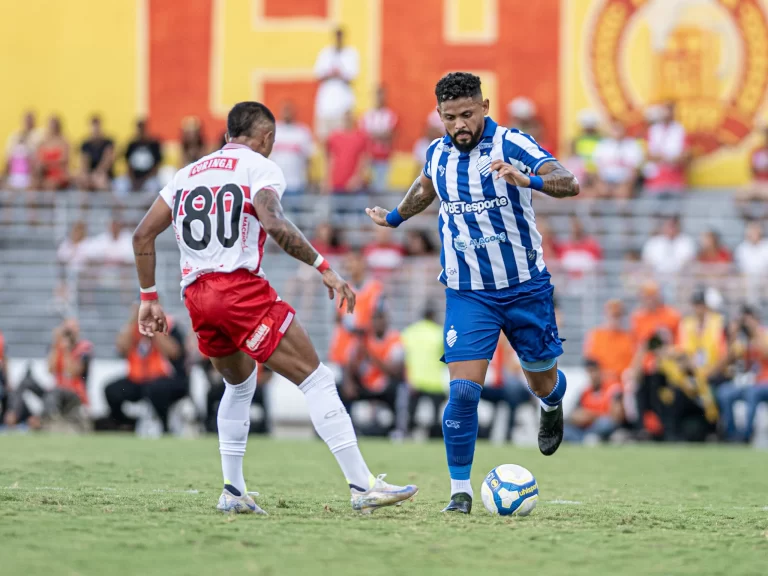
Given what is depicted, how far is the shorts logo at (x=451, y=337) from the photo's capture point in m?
7.69

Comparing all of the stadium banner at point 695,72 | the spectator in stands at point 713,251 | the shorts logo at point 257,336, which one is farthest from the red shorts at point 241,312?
the stadium banner at point 695,72

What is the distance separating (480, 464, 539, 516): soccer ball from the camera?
23.9 feet

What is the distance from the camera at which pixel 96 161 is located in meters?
23.1

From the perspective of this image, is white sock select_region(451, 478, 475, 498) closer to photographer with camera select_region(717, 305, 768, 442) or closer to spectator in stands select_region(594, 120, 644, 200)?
photographer with camera select_region(717, 305, 768, 442)

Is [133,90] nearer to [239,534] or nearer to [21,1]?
[21,1]

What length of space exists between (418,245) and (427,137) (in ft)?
11.8

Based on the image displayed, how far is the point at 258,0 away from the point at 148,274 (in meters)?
19.1

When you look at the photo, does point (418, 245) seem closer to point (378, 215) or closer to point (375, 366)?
point (375, 366)

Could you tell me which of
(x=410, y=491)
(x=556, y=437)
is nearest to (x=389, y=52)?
(x=556, y=437)

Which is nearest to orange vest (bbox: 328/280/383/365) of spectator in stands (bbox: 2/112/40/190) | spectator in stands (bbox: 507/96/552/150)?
spectator in stands (bbox: 507/96/552/150)

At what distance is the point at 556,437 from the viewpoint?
28.7ft

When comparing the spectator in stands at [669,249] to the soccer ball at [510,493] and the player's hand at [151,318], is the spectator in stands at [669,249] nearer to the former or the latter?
the soccer ball at [510,493]

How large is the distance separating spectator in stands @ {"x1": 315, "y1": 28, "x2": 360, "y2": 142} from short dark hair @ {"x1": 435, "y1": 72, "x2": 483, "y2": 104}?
15499 millimetres

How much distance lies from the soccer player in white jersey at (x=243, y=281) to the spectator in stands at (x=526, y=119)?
16299mm
